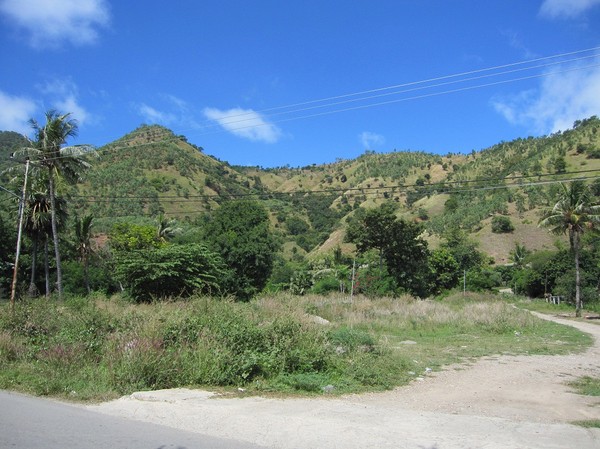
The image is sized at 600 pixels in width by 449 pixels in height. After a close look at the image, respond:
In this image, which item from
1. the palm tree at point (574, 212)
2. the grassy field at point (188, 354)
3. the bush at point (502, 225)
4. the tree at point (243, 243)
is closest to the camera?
the grassy field at point (188, 354)

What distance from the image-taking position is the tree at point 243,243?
140 feet

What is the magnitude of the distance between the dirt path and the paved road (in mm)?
427

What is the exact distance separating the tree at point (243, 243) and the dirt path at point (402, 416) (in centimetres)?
3221

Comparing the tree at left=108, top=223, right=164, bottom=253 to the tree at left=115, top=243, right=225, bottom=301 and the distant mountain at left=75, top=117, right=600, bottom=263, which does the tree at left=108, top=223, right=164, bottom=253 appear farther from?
the tree at left=115, top=243, right=225, bottom=301

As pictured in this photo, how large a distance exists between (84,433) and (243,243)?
119ft

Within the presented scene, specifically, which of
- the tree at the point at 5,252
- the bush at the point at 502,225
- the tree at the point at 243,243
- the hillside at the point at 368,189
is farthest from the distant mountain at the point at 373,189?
the tree at the point at 243,243

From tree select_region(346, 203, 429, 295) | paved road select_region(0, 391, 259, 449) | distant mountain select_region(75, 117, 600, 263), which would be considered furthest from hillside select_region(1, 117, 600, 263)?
A: paved road select_region(0, 391, 259, 449)

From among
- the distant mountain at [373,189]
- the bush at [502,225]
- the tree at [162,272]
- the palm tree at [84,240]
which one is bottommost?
the tree at [162,272]

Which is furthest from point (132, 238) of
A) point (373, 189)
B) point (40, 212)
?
point (373, 189)

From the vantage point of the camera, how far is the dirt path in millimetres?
6504

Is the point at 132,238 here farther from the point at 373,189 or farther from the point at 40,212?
the point at 373,189

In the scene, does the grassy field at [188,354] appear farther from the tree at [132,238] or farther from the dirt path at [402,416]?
the tree at [132,238]

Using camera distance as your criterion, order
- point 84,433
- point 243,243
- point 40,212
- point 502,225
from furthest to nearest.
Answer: point 502,225
point 243,243
point 40,212
point 84,433

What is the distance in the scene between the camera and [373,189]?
3012 inches
